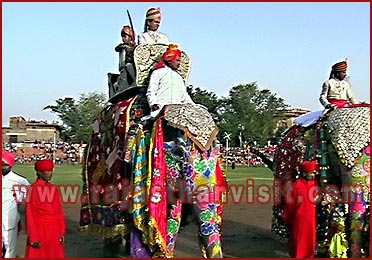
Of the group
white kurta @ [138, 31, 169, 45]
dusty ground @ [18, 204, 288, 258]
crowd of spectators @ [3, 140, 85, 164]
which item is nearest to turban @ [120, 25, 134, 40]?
white kurta @ [138, 31, 169, 45]

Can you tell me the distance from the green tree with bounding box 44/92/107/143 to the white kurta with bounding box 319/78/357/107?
56320 millimetres

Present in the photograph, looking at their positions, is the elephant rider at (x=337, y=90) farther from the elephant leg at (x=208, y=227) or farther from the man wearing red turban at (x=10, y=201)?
the man wearing red turban at (x=10, y=201)

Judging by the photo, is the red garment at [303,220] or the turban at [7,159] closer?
the turban at [7,159]

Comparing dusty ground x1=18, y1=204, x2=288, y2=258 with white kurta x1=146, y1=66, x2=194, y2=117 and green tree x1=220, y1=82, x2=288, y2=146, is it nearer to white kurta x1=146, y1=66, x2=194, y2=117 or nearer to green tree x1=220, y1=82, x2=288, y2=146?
white kurta x1=146, y1=66, x2=194, y2=117

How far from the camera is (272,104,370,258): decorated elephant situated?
20.6ft

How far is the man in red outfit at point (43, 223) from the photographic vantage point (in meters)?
5.51

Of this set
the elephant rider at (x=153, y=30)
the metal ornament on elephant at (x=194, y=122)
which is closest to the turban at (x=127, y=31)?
the elephant rider at (x=153, y=30)

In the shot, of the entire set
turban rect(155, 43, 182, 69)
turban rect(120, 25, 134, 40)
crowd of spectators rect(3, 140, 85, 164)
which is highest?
crowd of spectators rect(3, 140, 85, 164)

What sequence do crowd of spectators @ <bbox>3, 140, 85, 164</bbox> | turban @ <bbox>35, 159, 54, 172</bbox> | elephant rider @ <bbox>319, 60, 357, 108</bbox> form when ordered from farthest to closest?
1. crowd of spectators @ <bbox>3, 140, 85, 164</bbox>
2. elephant rider @ <bbox>319, 60, 357, 108</bbox>
3. turban @ <bbox>35, 159, 54, 172</bbox>

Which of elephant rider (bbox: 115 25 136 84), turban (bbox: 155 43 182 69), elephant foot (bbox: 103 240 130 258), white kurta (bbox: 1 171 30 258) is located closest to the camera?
white kurta (bbox: 1 171 30 258)

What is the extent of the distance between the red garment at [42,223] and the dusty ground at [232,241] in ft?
6.81

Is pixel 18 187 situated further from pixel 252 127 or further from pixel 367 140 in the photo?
pixel 252 127

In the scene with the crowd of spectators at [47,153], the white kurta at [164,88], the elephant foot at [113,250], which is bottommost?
the elephant foot at [113,250]

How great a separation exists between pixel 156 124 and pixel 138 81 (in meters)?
1.17
